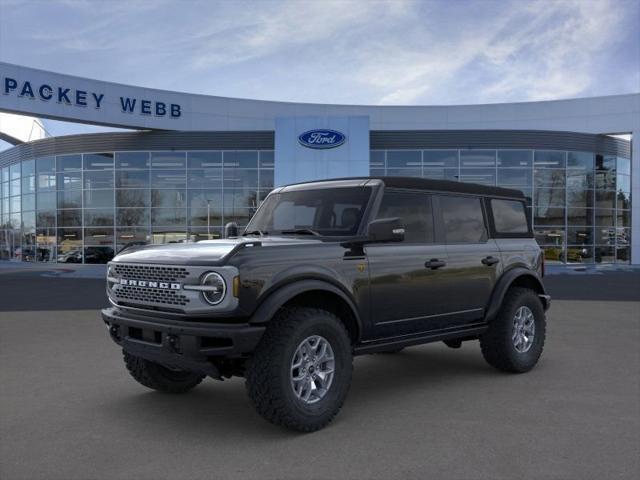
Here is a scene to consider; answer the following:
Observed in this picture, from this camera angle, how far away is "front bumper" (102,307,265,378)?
3.92 m

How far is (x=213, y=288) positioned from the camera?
3.98m

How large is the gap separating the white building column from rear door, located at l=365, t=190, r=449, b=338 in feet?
92.9

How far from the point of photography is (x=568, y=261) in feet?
91.2

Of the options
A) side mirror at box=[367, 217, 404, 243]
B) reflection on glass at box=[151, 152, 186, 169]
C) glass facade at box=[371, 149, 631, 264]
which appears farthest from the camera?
reflection on glass at box=[151, 152, 186, 169]

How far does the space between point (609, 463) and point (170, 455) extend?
9.34 feet

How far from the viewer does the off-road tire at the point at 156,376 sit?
5152mm

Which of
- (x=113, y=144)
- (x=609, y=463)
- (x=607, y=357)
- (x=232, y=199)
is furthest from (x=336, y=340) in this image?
(x=113, y=144)

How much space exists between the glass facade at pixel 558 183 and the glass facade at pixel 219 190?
48mm

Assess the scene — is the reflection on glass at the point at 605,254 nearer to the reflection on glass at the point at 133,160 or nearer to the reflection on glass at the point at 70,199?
the reflection on glass at the point at 133,160

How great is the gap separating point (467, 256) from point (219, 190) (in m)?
22.5

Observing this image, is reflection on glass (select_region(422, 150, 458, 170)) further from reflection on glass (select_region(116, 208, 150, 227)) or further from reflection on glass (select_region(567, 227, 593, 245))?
reflection on glass (select_region(116, 208, 150, 227))

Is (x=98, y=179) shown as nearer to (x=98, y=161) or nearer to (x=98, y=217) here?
(x=98, y=161)

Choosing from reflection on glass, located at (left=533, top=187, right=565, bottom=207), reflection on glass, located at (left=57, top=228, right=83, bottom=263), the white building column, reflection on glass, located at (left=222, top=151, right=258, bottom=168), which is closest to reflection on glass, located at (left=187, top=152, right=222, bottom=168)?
reflection on glass, located at (left=222, top=151, right=258, bottom=168)

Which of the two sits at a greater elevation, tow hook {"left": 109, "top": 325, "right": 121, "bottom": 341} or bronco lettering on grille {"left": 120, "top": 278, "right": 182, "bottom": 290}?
bronco lettering on grille {"left": 120, "top": 278, "right": 182, "bottom": 290}
